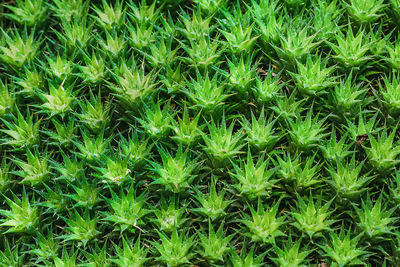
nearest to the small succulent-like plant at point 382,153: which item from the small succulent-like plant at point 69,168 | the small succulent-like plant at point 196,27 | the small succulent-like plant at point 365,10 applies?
the small succulent-like plant at point 365,10

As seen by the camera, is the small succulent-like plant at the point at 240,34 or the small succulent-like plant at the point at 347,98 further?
the small succulent-like plant at the point at 240,34

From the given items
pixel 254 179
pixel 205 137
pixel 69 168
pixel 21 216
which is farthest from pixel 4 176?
pixel 254 179

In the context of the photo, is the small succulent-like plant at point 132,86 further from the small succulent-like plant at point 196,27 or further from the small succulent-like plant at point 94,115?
the small succulent-like plant at point 196,27

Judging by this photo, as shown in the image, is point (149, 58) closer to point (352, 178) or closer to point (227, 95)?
point (227, 95)

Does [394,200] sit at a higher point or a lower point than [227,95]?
lower

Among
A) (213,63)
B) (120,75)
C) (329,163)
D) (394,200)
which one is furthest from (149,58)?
(394,200)

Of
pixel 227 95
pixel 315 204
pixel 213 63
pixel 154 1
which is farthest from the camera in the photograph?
pixel 154 1

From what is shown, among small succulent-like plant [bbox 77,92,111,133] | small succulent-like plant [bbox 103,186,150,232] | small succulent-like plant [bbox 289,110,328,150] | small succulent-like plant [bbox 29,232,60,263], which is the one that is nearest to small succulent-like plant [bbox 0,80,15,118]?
small succulent-like plant [bbox 77,92,111,133]
